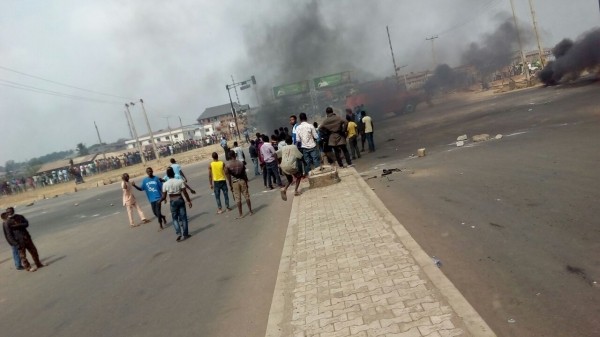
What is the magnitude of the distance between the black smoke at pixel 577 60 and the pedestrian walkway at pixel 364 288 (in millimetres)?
23371

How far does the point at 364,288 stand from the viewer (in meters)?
4.21

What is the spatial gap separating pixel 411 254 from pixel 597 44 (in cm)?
2513

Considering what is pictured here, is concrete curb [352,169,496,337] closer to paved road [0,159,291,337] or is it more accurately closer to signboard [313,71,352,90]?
paved road [0,159,291,337]

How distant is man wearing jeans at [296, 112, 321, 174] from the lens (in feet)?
33.9

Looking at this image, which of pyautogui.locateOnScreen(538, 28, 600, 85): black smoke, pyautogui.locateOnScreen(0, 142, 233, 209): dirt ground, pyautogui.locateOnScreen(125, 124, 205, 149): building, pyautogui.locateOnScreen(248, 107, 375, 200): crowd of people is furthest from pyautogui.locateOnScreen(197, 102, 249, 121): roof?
pyautogui.locateOnScreen(248, 107, 375, 200): crowd of people

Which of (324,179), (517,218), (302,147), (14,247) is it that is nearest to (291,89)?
(302,147)

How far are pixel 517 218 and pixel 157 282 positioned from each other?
513cm

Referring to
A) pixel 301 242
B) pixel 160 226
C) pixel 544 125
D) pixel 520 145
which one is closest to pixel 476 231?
pixel 301 242

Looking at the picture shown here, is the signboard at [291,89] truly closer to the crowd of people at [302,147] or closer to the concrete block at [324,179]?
the crowd of people at [302,147]

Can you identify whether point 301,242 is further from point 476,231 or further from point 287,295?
point 476,231

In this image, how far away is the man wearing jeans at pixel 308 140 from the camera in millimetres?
10320

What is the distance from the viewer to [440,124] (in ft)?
67.6

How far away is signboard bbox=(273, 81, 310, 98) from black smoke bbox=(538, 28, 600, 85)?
34252mm

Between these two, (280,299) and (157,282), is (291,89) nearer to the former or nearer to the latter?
(157,282)
